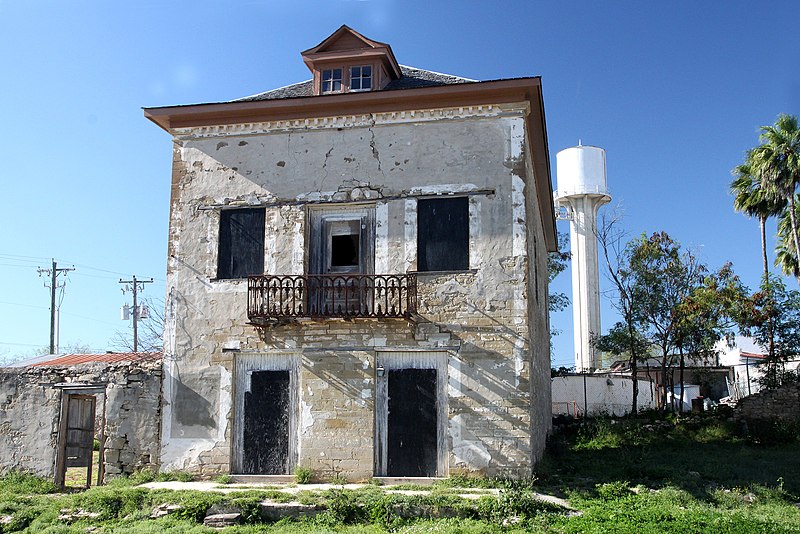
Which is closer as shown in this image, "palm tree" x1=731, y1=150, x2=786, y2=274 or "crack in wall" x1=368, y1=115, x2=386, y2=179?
"crack in wall" x1=368, y1=115, x2=386, y2=179

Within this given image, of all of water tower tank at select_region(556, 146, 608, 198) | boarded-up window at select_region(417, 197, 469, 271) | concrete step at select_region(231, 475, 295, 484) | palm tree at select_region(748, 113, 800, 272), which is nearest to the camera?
concrete step at select_region(231, 475, 295, 484)

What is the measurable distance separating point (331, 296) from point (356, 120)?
352 centimetres

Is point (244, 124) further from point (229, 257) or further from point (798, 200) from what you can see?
point (798, 200)

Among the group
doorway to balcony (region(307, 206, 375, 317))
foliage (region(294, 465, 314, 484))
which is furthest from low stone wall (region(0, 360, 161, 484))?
doorway to balcony (region(307, 206, 375, 317))

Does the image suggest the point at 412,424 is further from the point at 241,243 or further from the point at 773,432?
the point at 773,432

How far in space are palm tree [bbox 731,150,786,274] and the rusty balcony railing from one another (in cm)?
2137

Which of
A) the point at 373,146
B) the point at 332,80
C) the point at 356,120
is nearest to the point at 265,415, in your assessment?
the point at 373,146

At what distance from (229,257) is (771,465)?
483 inches

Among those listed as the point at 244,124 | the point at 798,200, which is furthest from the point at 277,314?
the point at 798,200

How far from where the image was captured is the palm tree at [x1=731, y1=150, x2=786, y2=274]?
30.5m

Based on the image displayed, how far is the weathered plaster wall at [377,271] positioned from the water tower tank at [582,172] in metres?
26.7

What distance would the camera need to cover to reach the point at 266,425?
14.4 m

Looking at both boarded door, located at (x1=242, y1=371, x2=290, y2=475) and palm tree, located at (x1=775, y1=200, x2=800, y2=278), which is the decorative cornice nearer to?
boarded door, located at (x1=242, y1=371, x2=290, y2=475)

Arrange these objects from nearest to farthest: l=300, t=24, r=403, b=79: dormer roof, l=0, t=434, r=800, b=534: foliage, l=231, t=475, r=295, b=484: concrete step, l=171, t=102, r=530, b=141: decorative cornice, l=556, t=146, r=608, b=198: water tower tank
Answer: l=0, t=434, r=800, b=534: foliage, l=231, t=475, r=295, b=484: concrete step, l=171, t=102, r=530, b=141: decorative cornice, l=300, t=24, r=403, b=79: dormer roof, l=556, t=146, r=608, b=198: water tower tank
